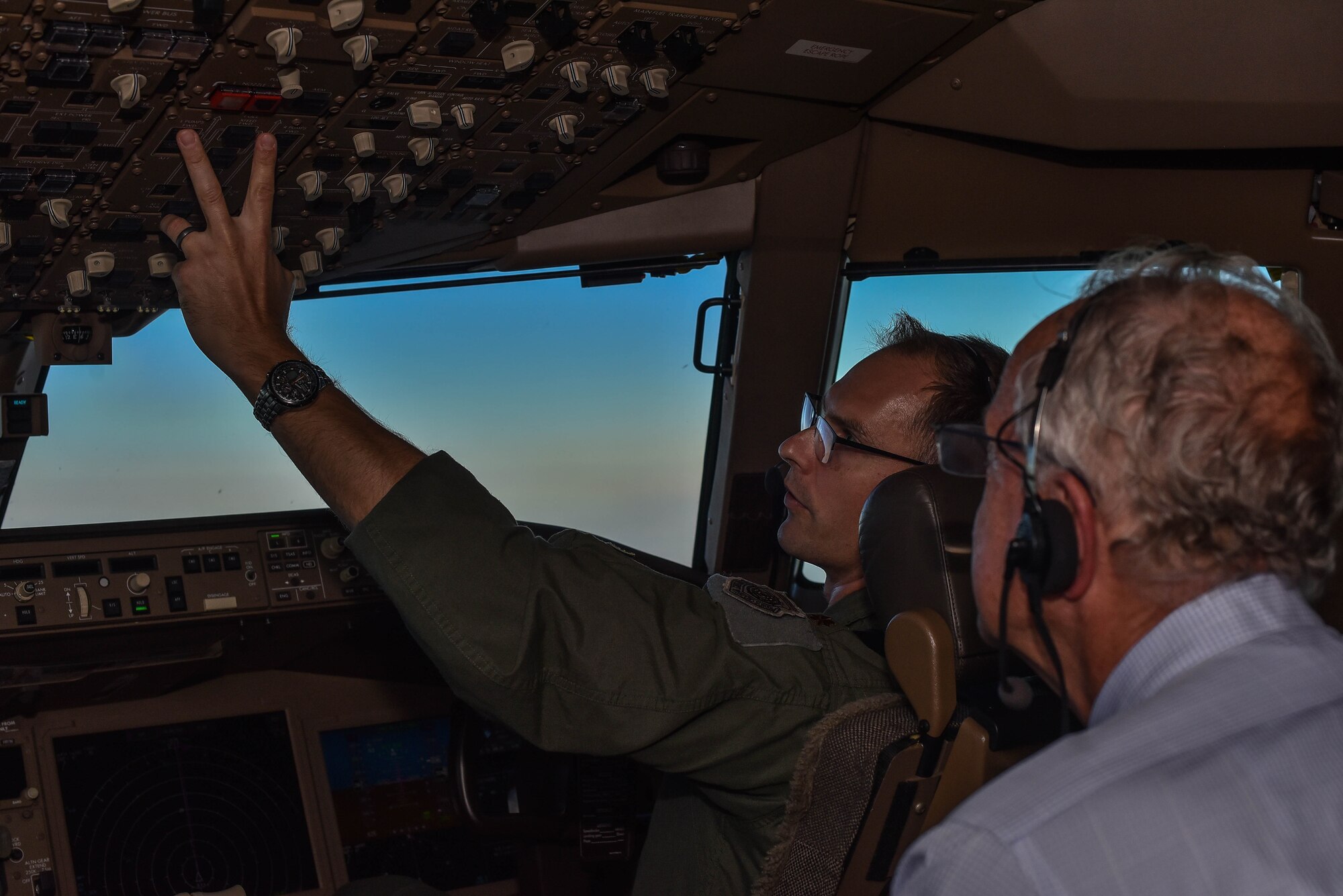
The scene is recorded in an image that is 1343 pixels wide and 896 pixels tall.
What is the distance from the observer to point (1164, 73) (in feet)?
8.16

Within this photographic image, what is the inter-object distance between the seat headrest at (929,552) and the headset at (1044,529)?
481 mm

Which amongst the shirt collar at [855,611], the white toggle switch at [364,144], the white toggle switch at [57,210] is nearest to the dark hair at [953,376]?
the shirt collar at [855,611]

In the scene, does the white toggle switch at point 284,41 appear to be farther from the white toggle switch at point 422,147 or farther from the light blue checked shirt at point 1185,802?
the light blue checked shirt at point 1185,802

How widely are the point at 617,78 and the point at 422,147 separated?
365mm

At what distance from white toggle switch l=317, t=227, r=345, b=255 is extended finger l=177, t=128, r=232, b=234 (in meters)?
0.59

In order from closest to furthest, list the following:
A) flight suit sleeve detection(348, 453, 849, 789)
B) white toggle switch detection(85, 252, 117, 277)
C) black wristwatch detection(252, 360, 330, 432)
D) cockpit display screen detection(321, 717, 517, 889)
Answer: flight suit sleeve detection(348, 453, 849, 789) < black wristwatch detection(252, 360, 330, 432) < white toggle switch detection(85, 252, 117, 277) < cockpit display screen detection(321, 717, 517, 889)

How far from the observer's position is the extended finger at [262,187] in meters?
1.80

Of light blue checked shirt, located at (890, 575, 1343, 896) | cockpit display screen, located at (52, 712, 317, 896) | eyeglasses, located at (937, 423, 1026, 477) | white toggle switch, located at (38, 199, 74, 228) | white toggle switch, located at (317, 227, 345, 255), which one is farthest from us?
cockpit display screen, located at (52, 712, 317, 896)

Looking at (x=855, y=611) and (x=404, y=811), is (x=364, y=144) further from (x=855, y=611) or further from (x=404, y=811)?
(x=404, y=811)

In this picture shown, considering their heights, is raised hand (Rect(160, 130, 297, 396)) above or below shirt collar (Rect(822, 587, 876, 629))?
above

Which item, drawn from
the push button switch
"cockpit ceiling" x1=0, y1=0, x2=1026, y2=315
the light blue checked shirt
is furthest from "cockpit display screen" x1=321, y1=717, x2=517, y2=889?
the light blue checked shirt

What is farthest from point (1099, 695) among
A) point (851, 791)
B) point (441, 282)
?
point (441, 282)

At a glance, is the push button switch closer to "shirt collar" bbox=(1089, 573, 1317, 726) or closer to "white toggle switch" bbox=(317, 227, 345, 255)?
"white toggle switch" bbox=(317, 227, 345, 255)

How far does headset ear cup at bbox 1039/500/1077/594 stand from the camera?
1062 mm
